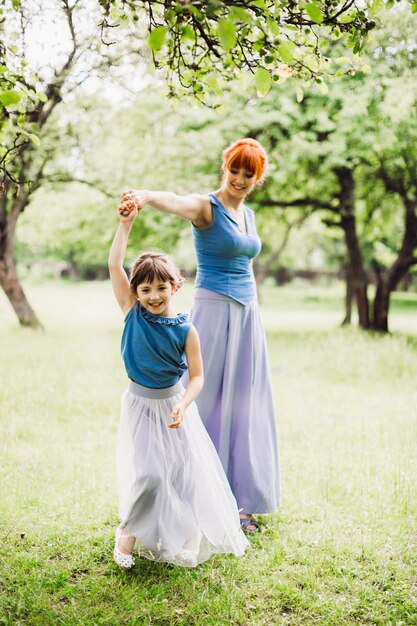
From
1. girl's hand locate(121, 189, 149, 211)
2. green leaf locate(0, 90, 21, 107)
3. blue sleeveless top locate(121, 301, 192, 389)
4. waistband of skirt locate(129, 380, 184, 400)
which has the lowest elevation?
waistband of skirt locate(129, 380, 184, 400)

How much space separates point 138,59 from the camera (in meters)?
9.02

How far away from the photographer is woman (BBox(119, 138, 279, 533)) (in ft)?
12.9

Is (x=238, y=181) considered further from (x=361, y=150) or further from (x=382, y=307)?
(x=382, y=307)

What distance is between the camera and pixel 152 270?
3.24 metres

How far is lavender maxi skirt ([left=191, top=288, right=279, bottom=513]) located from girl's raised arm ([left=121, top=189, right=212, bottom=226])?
52 centimetres

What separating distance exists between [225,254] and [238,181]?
1.61 ft

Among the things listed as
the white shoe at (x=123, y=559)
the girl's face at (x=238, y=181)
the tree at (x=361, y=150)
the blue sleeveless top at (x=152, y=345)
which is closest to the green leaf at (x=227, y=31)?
the blue sleeveless top at (x=152, y=345)

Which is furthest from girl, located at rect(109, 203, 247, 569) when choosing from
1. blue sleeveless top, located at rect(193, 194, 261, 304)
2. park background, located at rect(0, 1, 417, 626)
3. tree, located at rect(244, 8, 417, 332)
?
tree, located at rect(244, 8, 417, 332)

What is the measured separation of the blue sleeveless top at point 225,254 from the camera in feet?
12.8

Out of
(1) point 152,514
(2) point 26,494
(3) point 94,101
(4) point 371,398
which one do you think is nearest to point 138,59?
(3) point 94,101

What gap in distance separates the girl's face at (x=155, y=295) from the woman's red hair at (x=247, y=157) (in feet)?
3.60

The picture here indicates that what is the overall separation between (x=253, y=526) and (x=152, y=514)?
3.46ft

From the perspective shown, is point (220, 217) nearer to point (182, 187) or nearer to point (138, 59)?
point (138, 59)

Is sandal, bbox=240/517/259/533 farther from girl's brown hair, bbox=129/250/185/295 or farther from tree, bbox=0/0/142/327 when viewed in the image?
tree, bbox=0/0/142/327
